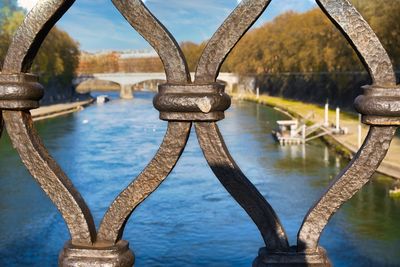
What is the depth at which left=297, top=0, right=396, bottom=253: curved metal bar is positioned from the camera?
1.17m

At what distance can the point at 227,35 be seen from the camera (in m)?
1.22

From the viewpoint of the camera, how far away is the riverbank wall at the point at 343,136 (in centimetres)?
2111

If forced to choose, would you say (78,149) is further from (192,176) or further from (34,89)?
(34,89)

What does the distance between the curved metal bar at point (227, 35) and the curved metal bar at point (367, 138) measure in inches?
5.5

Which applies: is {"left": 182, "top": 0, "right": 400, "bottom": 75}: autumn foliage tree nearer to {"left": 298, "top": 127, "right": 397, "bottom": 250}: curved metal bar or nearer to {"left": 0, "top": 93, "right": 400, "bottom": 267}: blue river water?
{"left": 0, "top": 93, "right": 400, "bottom": 267}: blue river water

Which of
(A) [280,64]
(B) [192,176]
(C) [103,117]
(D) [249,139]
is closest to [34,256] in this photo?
(B) [192,176]

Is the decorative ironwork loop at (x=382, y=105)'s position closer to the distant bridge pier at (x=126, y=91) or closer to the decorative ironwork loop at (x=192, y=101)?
the decorative ironwork loop at (x=192, y=101)

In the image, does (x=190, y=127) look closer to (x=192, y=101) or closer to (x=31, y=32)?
(x=192, y=101)

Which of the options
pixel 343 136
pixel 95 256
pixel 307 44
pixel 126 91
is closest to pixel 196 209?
pixel 343 136

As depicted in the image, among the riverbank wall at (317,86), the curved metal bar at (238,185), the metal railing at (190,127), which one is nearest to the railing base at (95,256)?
the metal railing at (190,127)

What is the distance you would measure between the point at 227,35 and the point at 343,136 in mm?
29449

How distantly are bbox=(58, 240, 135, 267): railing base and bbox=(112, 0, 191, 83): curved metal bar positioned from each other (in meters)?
0.43

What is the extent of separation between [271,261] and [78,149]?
27632 mm

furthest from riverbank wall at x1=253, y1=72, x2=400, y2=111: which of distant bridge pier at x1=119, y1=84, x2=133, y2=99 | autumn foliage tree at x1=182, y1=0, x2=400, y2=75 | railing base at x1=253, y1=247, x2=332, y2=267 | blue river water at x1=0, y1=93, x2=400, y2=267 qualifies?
railing base at x1=253, y1=247, x2=332, y2=267
